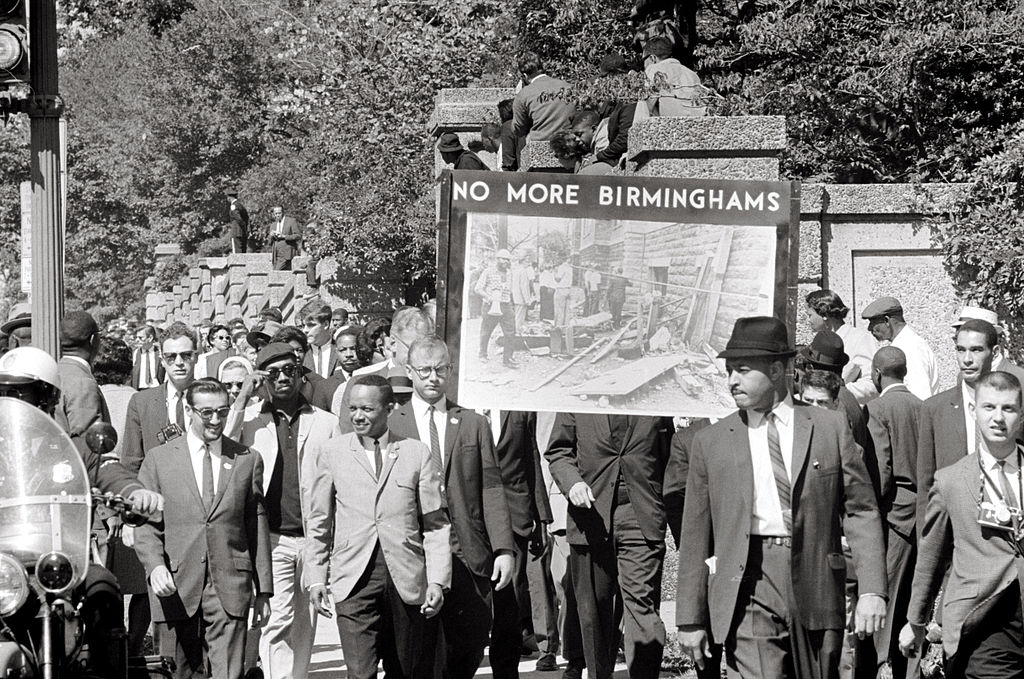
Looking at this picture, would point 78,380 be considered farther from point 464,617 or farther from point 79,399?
point 464,617

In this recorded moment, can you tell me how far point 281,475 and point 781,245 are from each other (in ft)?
9.97

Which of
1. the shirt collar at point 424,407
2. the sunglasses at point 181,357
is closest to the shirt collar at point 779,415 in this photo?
the shirt collar at point 424,407

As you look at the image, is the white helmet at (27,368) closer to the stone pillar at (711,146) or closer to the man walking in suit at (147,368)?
the stone pillar at (711,146)

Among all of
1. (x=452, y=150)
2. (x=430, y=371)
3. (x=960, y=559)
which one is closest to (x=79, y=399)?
(x=430, y=371)

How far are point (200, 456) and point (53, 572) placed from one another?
9.14 ft

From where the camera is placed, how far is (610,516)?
968 cm

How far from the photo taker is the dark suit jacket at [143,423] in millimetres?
9812

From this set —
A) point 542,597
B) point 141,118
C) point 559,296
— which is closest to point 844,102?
→ point 542,597

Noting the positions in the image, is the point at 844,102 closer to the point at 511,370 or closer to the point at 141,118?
the point at 511,370

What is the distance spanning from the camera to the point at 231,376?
35.3 feet

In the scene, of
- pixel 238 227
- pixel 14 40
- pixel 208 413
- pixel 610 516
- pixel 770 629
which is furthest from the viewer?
pixel 238 227

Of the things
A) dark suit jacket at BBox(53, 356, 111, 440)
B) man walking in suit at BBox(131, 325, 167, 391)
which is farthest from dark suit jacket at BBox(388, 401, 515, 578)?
man walking in suit at BBox(131, 325, 167, 391)

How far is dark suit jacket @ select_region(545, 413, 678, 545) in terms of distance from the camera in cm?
963

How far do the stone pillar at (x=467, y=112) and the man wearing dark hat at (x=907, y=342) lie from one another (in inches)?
236
